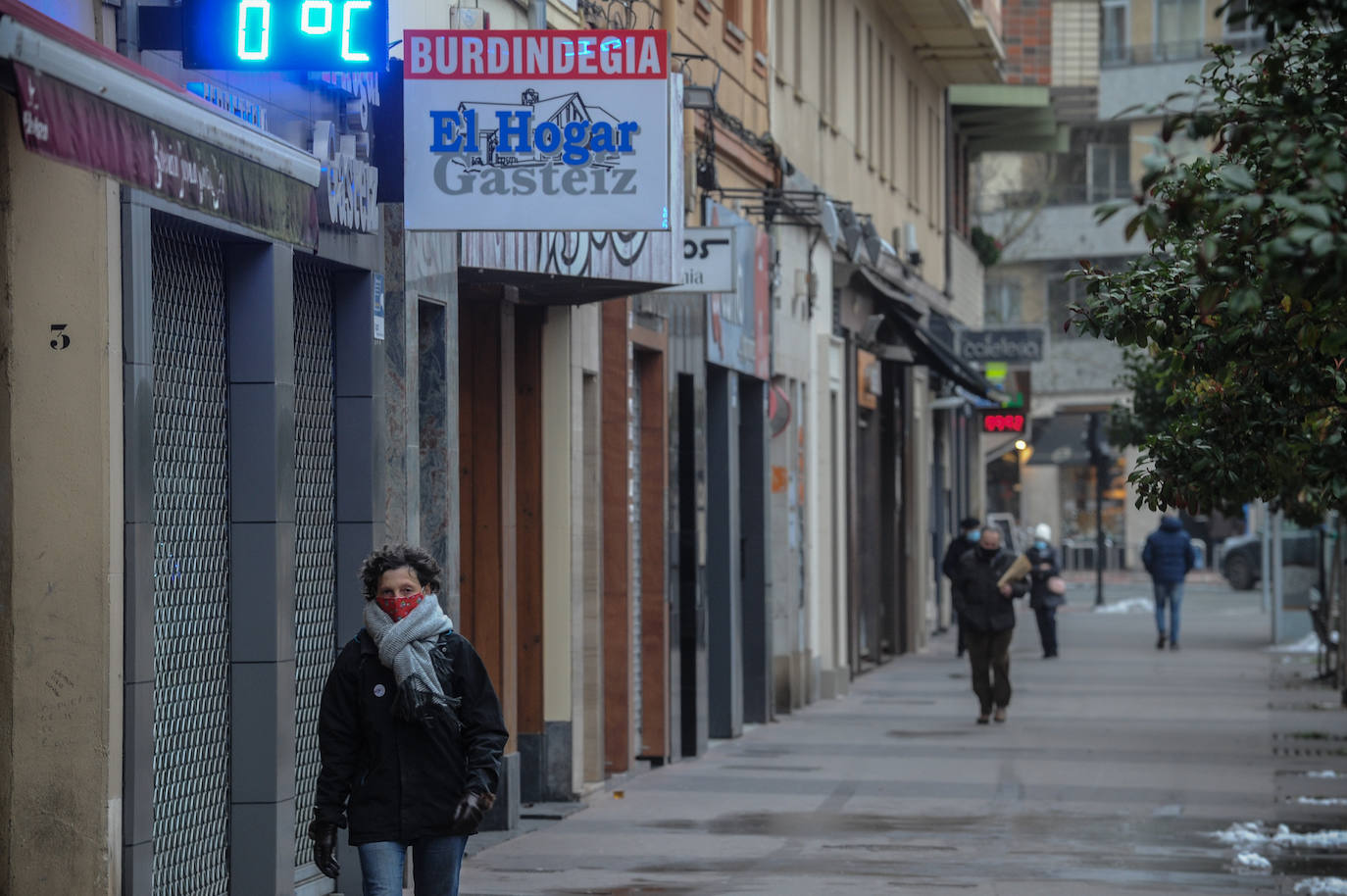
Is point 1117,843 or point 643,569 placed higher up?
point 643,569

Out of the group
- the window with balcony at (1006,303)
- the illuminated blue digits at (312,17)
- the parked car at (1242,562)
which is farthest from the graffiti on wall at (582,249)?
the window with balcony at (1006,303)

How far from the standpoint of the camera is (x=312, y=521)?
11.0m

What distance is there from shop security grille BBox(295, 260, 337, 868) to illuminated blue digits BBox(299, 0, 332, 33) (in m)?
1.97

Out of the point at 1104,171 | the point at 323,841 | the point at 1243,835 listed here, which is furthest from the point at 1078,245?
the point at 323,841

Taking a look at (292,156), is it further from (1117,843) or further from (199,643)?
(1117,843)

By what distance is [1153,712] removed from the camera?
2292 centimetres

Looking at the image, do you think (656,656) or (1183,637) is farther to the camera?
(1183,637)

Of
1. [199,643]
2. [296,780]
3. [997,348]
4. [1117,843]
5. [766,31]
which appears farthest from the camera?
[997,348]

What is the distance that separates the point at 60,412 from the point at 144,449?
0.41 m

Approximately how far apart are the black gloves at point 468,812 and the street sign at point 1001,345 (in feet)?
114

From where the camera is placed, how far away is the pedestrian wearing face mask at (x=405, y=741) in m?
7.39

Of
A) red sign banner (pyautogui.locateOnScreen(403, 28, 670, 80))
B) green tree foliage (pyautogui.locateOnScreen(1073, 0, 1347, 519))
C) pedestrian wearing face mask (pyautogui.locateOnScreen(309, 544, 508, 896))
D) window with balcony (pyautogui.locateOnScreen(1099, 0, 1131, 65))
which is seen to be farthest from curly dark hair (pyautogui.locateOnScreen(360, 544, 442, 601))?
window with balcony (pyautogui.locateOnScreen(1099, 0, 1131, 65))

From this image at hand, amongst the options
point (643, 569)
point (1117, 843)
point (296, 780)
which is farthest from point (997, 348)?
point (296, 780)

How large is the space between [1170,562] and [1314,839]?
18.9 metres
